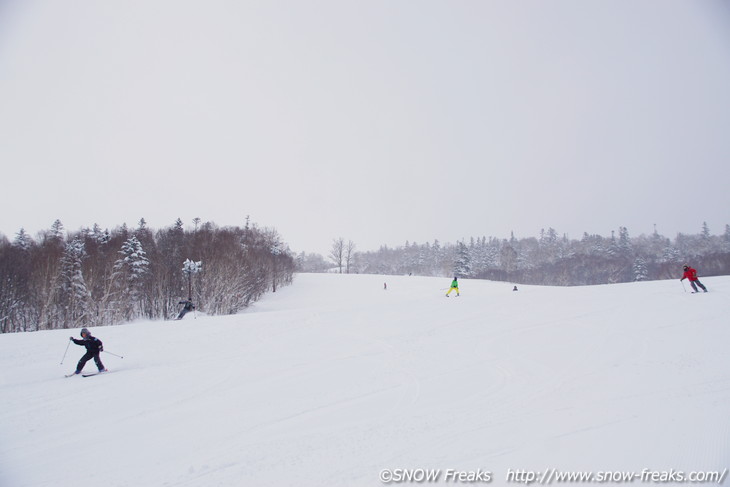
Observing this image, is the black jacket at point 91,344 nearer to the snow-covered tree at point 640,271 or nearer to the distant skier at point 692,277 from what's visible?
the distant skier at point 692,277

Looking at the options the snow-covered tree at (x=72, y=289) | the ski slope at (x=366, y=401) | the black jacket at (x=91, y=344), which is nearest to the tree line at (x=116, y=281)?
the snow-covered tree at (x=72, y=289)

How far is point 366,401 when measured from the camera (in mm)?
7293

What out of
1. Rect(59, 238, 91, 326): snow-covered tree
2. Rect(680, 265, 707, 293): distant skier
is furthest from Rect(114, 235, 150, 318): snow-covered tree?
Rect(680, 265, 707, 293): distant skier

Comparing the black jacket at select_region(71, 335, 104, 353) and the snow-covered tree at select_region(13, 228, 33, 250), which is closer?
the black jacket at select_region(71, 335, 104, 353)

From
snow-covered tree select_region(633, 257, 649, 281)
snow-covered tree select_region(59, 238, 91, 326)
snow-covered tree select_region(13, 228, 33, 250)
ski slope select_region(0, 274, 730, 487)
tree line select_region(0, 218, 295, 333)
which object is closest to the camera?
ski slope select_region(0, 274, 730, 487)

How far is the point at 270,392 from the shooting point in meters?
8.09

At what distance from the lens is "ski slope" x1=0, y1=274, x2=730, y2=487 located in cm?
495

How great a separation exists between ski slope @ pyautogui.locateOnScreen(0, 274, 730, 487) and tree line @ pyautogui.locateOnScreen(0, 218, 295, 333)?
20712mm

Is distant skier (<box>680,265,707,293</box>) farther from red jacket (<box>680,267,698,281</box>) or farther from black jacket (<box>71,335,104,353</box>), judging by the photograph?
black jacket (<box>71,335,104,353</box>)

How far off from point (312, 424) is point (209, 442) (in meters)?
1.86

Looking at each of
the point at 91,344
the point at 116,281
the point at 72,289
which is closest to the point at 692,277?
the point at 91,344

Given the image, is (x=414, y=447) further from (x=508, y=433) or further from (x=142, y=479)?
(x=142, y=479)

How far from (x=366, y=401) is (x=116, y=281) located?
36.5 meters

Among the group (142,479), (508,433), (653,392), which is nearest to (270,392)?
(142,479)
